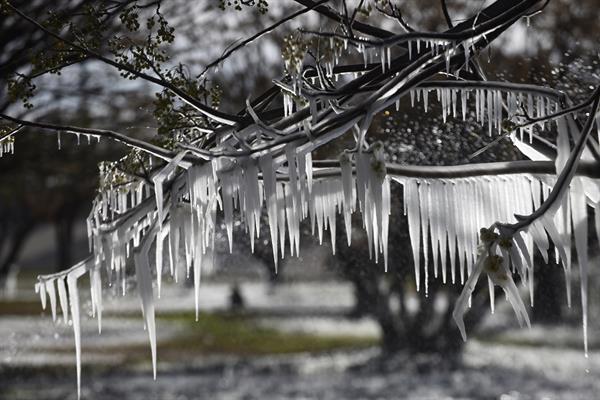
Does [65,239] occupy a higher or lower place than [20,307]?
higher

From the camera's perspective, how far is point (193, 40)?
13.6m

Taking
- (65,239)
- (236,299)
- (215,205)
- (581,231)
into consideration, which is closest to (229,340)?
(236,299)

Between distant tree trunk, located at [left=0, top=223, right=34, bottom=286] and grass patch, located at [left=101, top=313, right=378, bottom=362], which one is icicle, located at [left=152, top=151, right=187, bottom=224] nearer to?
grass patch, located at [left=101, top=313, right=378, bottom=362]

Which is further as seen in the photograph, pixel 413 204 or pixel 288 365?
pixel 288 365

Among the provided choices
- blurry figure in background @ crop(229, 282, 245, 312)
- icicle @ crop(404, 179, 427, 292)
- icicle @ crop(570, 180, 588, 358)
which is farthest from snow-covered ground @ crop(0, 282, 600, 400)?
icicle @ crop(570, 180, 588, 358)

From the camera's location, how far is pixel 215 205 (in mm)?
4055

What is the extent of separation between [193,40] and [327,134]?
33.7ft

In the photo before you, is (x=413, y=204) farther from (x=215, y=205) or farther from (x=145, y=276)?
(x=145, y=276)

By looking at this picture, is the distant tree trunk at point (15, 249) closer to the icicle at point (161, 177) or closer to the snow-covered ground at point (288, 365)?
the snow-covered ground at point (288, 365)

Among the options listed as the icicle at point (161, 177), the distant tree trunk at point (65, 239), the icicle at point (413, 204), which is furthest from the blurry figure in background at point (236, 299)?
the icicle at point (161, 177)

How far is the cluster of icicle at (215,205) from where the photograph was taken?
3.75 meters

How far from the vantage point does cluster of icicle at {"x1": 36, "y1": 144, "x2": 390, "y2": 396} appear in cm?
375

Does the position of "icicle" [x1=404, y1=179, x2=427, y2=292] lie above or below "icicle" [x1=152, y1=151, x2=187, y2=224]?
below

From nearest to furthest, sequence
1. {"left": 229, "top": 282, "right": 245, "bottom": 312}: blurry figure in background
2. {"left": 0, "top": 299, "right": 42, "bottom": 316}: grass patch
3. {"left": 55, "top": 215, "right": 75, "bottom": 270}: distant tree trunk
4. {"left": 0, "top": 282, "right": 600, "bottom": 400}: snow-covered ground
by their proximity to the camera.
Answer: {"left": 0, "top": 282, "right": 600, "bottom": 400}: snow-covered ground, {"left": 229, "top": 282, "right": 245, "bottom": 312}: blurry figure in background, {"left": 0, "top": 299, "right": 42, "bottom": 316}: grass patch, {"left": 55, "top": 215, "right": 75, "bottom": 270}: distant tree trunk
